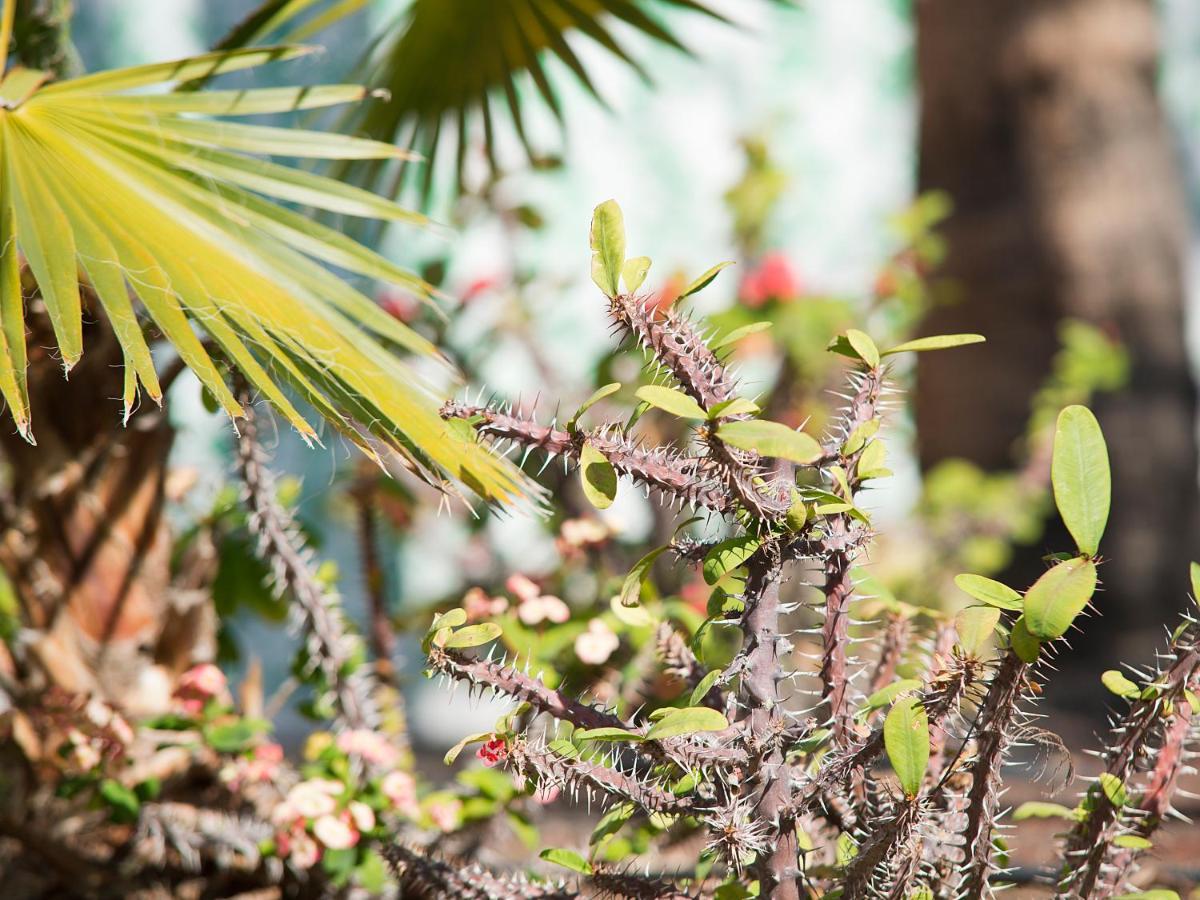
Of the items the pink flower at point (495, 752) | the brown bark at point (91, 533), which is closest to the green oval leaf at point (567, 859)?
the pink flower at point (495, 752)

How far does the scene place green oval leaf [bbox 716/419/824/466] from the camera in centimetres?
56

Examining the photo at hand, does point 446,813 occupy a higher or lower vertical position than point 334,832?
lower

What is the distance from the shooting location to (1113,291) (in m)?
3.05

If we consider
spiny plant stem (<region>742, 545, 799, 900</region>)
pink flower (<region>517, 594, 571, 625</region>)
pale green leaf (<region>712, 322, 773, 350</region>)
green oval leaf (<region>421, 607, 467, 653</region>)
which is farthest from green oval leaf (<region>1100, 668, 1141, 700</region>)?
pink flower (<region>517, 594, 571, 625</region>)

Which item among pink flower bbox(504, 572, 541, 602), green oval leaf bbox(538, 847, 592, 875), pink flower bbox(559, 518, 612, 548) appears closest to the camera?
green oval leaf bbox(538, 847, 592, 875)

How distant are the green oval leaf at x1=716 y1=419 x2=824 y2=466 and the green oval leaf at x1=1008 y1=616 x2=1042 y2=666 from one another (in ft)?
0.47

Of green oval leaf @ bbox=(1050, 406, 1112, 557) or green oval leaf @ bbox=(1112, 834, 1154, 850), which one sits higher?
green oval leaf @ bbox=(1050, 406, 1112, 557)

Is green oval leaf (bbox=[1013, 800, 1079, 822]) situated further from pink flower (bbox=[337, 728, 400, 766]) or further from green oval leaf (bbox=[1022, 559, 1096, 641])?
pink flower (bbox=[337, 728, 400, 766])

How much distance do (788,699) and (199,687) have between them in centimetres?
81

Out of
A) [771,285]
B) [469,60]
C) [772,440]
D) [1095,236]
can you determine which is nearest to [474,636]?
[772,440]

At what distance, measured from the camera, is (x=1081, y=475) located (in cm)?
57

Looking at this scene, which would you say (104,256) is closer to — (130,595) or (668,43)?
(130,595)

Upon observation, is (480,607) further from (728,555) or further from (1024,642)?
(1024,642)

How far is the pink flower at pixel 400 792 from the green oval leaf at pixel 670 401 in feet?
2.19
